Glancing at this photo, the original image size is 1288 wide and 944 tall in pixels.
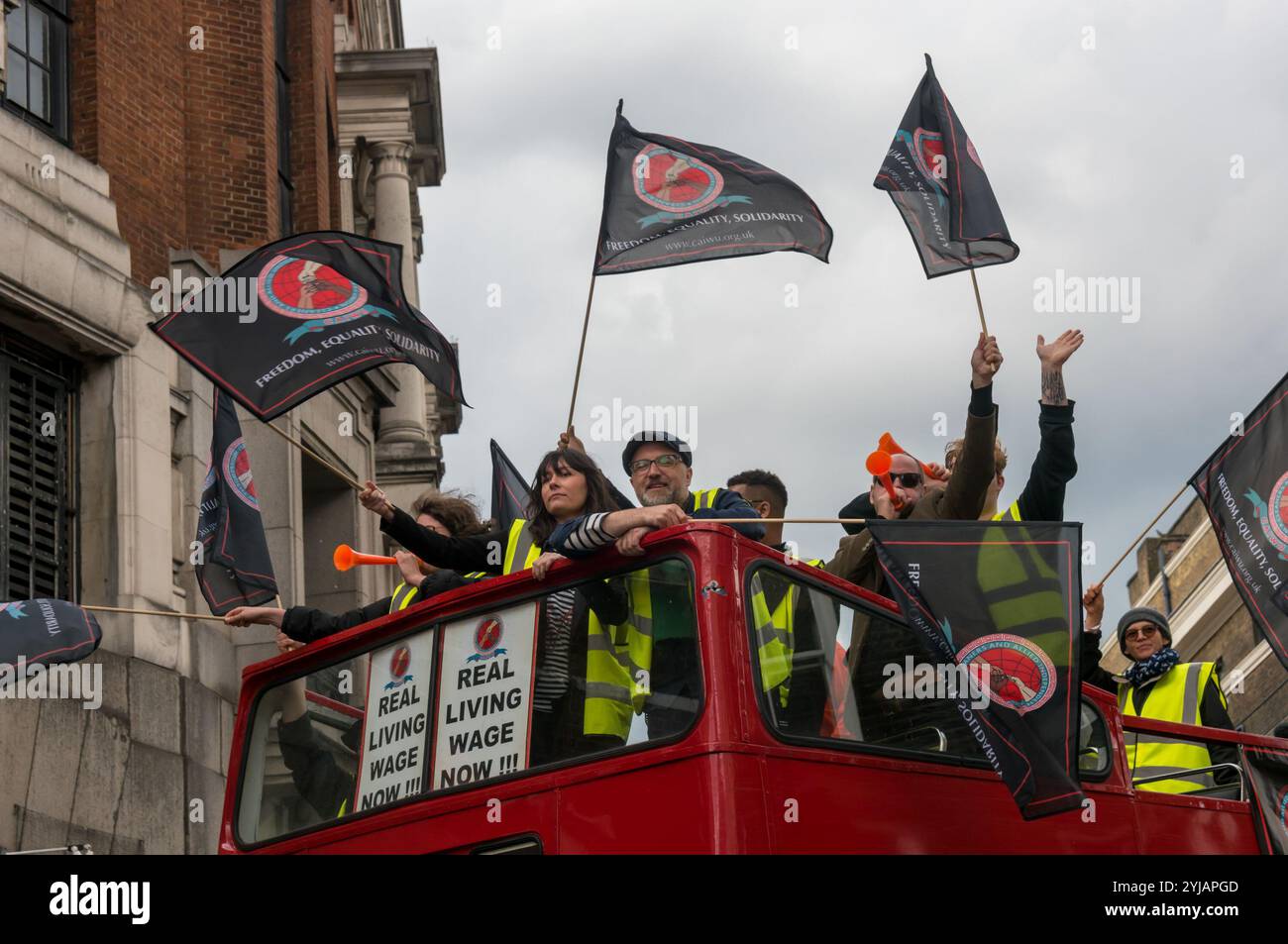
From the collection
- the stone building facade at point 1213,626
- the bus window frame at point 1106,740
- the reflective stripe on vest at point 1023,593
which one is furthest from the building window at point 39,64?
the stone building facade at point 1213,626

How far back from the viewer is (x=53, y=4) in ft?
57.1

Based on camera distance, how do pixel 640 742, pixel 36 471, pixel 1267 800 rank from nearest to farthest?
pixel 640 742, pixel 1267 800, pixel 36 471

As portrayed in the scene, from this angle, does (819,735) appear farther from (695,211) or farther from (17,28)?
(17,28)

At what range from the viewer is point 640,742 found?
269 inches

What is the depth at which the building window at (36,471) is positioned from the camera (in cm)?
1528

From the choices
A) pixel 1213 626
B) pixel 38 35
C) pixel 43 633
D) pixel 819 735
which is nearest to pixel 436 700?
pixel 819 735

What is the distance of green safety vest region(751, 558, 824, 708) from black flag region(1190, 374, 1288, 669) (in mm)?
3230

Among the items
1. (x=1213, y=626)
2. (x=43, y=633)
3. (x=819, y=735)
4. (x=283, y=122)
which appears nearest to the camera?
(x=819, y=735)

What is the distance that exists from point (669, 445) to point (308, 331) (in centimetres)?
282

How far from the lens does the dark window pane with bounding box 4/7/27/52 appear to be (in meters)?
16.6

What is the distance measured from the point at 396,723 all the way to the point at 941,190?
4929 millimetres

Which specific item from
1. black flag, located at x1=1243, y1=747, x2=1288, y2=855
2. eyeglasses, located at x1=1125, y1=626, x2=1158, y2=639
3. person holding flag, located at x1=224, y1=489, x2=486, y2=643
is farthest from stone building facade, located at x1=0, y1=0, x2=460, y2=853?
black flag, located at x1=1243, y1=747, x2=1288, y2=855

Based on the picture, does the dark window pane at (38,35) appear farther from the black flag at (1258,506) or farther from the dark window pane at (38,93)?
the black flag at (1258,506)
